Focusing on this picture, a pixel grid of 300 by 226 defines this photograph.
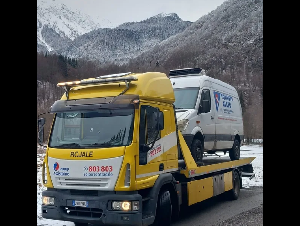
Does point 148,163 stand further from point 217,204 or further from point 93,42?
point 93,42

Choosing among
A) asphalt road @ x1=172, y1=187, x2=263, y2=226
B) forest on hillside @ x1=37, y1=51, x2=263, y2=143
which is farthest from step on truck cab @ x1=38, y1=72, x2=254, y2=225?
asphalt road @ x1=172, y1=187, x2=263, y2=226

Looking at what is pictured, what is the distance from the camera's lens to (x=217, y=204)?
10.6 meters

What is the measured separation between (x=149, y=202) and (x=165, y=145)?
1250mm

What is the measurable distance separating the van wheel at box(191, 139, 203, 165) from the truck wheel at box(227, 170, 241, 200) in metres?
2.43

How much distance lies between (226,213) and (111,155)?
4332mm

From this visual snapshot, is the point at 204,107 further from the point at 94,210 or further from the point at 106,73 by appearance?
the point at 106,73

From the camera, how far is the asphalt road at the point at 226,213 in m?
8.16

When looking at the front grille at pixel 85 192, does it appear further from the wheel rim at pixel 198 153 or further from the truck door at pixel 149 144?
the wheel rim at pixel 198 153

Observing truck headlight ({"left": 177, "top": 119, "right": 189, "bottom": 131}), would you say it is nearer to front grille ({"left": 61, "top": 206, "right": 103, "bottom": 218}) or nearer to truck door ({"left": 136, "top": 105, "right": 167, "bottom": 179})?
truck door ({"left": 136, "top": 105, "right": 167, "bottom": 179})

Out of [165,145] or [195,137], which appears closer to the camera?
[165,145]

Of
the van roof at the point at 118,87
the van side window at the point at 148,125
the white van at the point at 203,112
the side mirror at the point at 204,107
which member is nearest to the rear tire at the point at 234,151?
the white van at the point at 203,112

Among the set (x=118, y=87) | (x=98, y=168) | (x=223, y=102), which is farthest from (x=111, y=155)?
(x=223, y=102)

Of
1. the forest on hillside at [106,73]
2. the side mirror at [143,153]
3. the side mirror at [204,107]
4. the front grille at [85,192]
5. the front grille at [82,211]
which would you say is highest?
the forest on hillside at [106,73]
